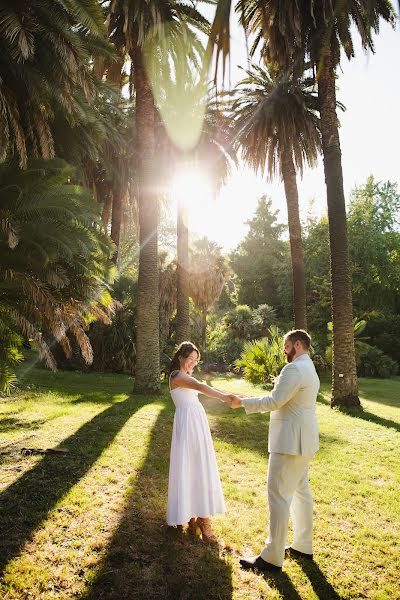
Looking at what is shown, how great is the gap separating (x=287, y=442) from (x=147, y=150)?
1167 centimetres

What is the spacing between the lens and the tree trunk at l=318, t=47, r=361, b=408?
12062mm

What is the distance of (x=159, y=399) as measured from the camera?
12672mm

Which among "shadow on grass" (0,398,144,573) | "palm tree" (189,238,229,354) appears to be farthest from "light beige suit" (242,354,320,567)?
"palm tree" (189,238,229,354)

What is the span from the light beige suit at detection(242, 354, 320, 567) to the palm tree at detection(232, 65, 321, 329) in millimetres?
13649

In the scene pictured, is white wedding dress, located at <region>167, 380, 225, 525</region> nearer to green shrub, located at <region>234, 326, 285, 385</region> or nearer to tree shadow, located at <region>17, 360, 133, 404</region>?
tree shadow, located at <region>17, 360, 133, 404</region>

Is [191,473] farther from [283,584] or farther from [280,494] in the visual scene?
[283,584]

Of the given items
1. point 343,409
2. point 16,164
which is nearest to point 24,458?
point 16,164

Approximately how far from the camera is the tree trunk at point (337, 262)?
1206 centimetres

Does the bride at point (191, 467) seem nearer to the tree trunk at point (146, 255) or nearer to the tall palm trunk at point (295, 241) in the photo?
the tree trunk at point (146, 255)

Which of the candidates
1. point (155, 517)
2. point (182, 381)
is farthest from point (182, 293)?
point (182, 381)

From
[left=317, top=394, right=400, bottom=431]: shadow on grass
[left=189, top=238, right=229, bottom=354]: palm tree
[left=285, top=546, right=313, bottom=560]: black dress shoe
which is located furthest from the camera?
[left=189, top=238, right=229, bottom=354]: palm tree

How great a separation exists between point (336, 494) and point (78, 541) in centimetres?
341

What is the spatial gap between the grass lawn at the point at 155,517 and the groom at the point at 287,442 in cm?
26

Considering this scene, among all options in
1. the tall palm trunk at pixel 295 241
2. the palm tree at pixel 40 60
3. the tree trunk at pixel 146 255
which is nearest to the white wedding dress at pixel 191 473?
the palm tree at pixel 40 60
